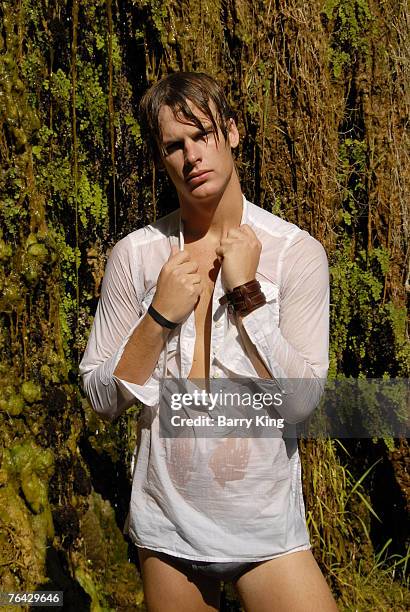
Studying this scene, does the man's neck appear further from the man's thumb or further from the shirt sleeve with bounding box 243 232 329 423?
the shirt sleeve with bounding box 243 232 329 423

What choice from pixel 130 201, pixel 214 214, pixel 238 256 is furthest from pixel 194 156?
pixel 130 201

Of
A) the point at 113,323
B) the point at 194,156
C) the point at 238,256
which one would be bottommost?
the point at 113,323

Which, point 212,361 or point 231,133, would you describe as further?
point 231,133

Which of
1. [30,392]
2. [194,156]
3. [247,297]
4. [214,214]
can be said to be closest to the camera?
[247,297]

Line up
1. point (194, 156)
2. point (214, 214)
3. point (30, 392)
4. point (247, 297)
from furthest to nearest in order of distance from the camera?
1. point (30, 392)
2. point (214, 214)
3. point (194, 156)
4. point (247, 297)

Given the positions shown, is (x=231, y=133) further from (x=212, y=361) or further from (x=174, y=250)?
(x=212, y=361)

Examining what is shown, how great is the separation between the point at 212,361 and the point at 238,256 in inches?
10.9

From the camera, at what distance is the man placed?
2.07 m

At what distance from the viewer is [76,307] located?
3.46 metres

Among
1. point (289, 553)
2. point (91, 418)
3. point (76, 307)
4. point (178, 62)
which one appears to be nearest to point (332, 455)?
point (91, 418)

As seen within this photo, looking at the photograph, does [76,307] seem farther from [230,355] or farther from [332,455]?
[230,355]

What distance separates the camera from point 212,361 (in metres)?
2.14

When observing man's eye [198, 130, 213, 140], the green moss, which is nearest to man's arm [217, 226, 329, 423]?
man's eye [198, 130, 213, 140]

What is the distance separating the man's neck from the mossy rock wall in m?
1.03
